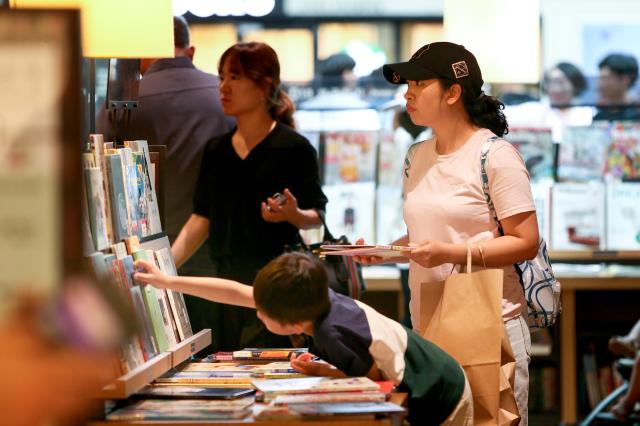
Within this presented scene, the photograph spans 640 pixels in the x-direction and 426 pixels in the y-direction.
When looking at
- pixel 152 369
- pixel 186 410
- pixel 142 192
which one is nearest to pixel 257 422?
pixel 186 410

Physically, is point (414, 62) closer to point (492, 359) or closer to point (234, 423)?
point (492, 359)

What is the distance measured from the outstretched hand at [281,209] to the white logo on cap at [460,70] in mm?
929

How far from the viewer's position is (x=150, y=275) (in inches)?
120

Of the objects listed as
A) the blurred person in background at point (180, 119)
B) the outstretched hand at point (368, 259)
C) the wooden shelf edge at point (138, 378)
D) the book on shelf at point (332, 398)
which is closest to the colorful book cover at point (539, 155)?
the blurred person in background at point (180, 119)

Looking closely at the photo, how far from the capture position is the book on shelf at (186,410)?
266 centimetres

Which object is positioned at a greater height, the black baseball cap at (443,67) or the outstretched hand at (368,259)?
the black baseball cap at (443,67)

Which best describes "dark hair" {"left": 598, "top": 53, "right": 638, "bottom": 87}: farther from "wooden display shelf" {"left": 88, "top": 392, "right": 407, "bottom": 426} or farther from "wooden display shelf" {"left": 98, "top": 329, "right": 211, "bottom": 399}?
"wooden display shelf" {"left": 88, "top": 392, "right": 407, "bottom": 426}

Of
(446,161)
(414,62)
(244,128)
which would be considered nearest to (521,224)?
(446,161)

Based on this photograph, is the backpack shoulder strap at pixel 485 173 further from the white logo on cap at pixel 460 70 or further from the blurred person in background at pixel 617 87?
the blurred person in background at pixel 617 87

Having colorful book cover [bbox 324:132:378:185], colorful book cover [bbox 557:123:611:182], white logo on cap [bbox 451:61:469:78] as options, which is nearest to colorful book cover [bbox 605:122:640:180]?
colorful book cover [bbox 557:123:611:182]

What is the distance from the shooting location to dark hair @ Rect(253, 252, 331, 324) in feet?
9.66

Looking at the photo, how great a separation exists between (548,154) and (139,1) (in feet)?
14.3

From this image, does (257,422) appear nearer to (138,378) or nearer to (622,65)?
(138,378)

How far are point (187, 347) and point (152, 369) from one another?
420 millimetres
